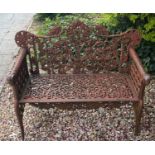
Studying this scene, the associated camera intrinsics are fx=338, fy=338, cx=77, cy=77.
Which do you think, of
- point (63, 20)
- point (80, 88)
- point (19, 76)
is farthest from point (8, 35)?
point (80, 88)

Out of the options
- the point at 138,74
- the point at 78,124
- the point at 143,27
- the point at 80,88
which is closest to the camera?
the point at 138,74

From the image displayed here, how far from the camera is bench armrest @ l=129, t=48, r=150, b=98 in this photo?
338cm

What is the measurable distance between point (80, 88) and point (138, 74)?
696 mm

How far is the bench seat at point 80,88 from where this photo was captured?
3641 mm

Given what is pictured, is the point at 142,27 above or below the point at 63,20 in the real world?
above

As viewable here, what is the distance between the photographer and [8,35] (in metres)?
6.74

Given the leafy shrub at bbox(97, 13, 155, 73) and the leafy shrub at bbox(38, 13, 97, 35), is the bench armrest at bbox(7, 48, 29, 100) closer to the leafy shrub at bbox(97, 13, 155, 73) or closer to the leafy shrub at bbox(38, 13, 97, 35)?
the leafy shrub at bbox(97, 13, 155, 73)

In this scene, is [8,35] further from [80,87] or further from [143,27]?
[80,87]

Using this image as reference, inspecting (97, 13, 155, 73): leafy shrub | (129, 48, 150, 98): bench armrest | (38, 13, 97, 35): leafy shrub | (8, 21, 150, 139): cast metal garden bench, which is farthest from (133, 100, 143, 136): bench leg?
(38, 13, 97, 35): leafy shrub

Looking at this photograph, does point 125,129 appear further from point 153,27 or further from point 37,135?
point 153,27

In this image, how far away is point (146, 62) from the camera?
16.6 feet

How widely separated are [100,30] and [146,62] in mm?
1319

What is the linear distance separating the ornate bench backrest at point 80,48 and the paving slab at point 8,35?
1158mm

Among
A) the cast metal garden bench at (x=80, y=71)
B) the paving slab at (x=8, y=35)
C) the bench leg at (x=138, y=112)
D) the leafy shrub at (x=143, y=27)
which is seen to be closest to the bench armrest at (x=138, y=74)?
the cast metal garden bench at (x=80, y=71)
